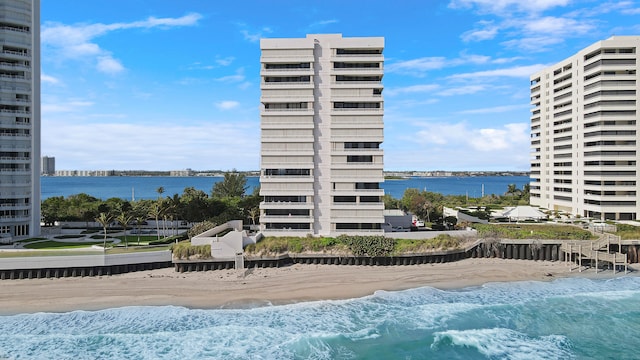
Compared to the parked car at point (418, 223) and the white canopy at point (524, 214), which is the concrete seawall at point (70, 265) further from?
the white canopy at point (524, 214)

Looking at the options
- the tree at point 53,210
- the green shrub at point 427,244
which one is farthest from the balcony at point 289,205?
the tree at point 53,210

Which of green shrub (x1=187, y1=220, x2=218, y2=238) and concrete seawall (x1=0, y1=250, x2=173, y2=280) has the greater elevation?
green shrub (x1=187, y1=220, x2=218, y2=238)

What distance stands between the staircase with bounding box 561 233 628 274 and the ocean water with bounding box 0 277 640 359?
33.8 ft

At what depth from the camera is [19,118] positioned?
7038 centimetres

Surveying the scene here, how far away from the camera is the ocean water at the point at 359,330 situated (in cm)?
3459

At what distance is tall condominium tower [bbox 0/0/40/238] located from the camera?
68.6 m

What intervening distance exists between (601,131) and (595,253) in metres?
46.3

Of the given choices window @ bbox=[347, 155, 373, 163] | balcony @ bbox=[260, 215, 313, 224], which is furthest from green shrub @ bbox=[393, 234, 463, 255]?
balcony @ bbox=[260, 215, 313, 224]

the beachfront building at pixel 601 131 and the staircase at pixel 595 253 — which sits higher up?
the beachfront building at pixel 601 131

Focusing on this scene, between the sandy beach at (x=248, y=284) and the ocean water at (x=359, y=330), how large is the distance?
7.16ft

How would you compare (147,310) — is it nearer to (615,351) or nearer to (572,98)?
(615,351)

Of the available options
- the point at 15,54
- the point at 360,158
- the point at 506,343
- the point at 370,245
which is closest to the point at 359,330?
the point at 506,343

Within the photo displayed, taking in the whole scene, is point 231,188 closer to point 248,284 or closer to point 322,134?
point 322,134

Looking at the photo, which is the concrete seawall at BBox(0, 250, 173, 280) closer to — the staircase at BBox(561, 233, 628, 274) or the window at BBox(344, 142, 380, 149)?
the window at BBox(344, 142, 380, 149)
